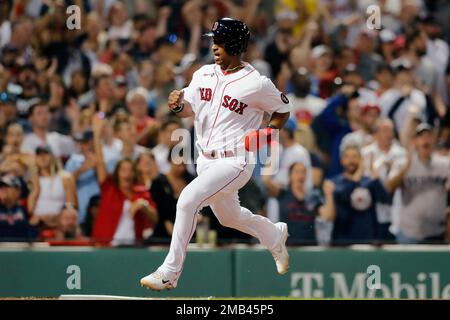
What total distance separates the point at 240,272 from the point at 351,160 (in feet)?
6.05

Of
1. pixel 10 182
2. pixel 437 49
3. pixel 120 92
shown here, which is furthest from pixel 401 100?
pixel 10 182

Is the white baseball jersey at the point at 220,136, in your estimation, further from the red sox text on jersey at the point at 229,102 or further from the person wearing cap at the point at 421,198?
the person wearing cap at the point at 421,198

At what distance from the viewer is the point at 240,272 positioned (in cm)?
1254

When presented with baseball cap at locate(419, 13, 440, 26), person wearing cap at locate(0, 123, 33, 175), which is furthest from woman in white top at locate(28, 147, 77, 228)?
baseball cap at locate(419, 13, 440, 26)

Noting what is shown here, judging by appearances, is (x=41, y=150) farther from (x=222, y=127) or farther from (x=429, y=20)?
(x=429, y=20)

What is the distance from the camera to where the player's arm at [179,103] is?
33.4 feet

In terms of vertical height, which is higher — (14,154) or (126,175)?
(14,154)

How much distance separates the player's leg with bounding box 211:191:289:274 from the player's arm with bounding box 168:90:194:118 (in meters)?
0.75

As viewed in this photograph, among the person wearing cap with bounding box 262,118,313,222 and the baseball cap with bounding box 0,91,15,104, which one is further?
the baseball cap with bounding box 0,91,15,104

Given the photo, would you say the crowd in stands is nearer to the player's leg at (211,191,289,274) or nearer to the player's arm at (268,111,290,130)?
the player's leg at (211,191,289,274)

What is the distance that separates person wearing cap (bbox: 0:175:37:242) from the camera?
12984 mm
